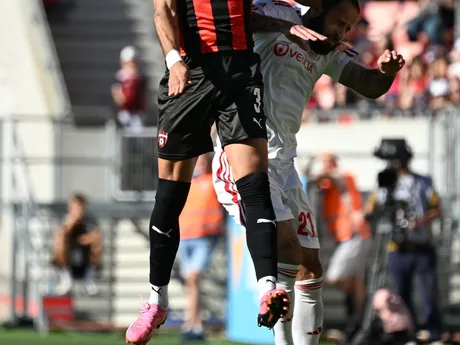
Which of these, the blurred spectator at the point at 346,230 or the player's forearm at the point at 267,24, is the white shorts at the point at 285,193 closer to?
the player's forearm at the point at 267,24

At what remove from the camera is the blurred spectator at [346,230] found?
14352 millimetres

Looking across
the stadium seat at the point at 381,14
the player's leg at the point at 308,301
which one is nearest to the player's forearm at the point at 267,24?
the player's leg at the point at 308,301

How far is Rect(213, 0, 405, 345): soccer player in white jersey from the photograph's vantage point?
8.18m

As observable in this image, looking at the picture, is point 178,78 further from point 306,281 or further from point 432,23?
point 432,23

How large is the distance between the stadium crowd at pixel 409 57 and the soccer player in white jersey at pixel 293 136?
766 cm

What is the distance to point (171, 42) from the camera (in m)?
7.56

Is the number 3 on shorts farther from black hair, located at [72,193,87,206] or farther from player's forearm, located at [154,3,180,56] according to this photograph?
black hair, located at [72,193,87,206]

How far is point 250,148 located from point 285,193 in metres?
0.75

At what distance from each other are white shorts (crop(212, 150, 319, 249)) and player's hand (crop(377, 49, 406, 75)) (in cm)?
80

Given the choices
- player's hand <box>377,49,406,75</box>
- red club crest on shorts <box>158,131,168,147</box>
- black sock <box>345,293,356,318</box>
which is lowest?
black sock <box>345,293,356,318</box>

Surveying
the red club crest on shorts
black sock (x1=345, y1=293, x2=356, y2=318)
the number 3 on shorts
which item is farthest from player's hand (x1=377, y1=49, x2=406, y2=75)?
black sock (x1=345, y1=293, x2=356, y2=318)

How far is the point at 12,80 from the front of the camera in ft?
66.5

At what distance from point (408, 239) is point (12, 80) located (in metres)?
8.45

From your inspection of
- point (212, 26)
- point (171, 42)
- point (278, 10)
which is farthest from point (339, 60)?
point (171, 42)
